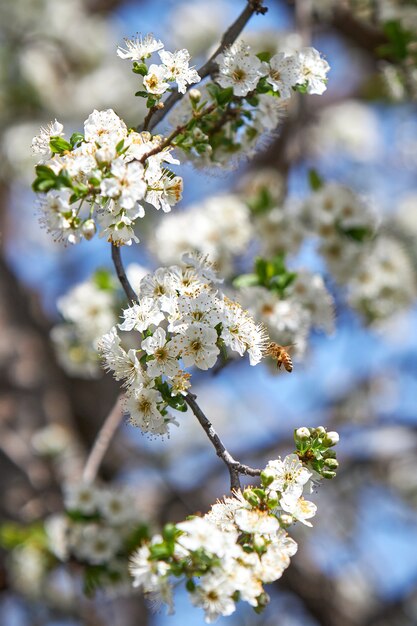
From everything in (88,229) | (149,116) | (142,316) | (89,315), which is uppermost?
(89,315)

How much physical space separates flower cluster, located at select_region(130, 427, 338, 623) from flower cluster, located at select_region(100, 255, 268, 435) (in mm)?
220

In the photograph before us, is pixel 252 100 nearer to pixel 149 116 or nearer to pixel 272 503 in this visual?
pixel 149 116

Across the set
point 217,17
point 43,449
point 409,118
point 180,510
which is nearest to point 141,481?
point 180,510

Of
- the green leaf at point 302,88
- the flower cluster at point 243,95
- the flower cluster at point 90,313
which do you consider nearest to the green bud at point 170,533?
the flower cluster at point 243,95

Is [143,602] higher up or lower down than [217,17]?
lower down

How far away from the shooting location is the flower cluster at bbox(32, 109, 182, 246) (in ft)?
5.03

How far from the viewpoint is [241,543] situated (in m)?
1.57

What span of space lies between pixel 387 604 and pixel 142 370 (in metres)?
2.91

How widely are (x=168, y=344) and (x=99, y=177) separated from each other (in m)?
0.36

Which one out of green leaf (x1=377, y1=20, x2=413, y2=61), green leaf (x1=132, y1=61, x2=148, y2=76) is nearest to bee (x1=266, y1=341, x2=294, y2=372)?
green leaf (x1=132, y1=61, x2=148, y2=76)

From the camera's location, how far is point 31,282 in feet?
16.9

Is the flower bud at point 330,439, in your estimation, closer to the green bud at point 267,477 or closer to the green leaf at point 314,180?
the green bud at point 267,477

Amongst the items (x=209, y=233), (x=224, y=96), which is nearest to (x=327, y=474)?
(x=224, y=96)

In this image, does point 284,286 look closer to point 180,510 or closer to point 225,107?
point 225,107
